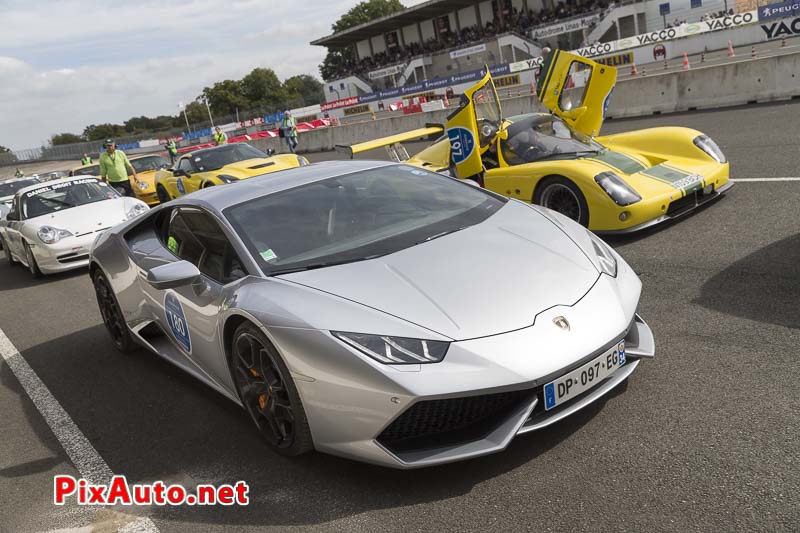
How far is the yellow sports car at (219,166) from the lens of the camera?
12398 millimetres

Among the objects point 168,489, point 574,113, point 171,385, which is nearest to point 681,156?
point 574,113

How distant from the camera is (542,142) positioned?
24.1ft

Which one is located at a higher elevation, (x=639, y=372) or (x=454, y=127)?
(x=454, y=127)

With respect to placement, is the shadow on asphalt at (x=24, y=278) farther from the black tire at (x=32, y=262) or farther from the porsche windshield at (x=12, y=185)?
the porsche windshield at (x=12, y=185)

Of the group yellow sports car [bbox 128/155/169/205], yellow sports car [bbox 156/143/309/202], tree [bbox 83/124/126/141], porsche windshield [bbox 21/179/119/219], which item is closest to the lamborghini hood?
porsche windshield [bbox 21/179/119/219]

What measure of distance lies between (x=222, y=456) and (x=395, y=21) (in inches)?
2789

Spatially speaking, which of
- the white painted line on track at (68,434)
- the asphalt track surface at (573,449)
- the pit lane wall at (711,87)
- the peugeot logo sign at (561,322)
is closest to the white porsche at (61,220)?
the white painted line on track at (68,434)

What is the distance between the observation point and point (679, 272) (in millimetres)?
5332

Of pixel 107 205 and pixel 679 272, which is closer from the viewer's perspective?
pixel 679 272

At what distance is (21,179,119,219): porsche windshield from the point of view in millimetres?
10945

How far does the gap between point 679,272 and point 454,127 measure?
3225 millimetres

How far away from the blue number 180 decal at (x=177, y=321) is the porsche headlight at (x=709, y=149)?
5330mm

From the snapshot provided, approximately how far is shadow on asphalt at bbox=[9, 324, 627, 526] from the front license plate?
329 millimetres

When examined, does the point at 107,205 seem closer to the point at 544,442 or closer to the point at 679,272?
the point at 679,272
